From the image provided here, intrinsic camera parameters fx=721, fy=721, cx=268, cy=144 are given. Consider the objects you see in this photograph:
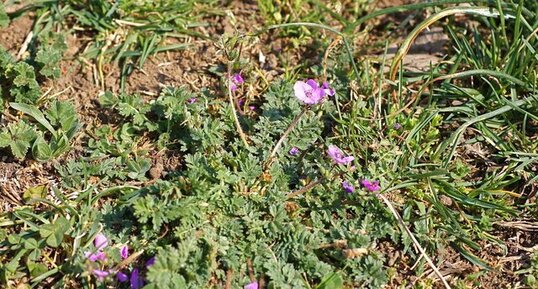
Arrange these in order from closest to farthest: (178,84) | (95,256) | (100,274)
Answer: (100,274), (95,256), (178,84)

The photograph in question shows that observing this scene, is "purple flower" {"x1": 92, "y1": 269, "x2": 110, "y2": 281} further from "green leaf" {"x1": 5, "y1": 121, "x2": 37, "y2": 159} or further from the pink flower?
"green leaf" {"x1": 5, "y1": 121, "x2": 37, "y2": 159}

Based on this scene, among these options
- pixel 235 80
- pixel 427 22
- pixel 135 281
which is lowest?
pixel 135 281

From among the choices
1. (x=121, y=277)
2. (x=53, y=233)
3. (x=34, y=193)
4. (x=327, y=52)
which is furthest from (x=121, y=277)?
(x=327, y=52)

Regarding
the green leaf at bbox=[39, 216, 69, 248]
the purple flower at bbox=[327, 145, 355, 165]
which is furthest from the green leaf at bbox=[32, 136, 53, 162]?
the purple flower at bbox=[327, 145, 355, 165]

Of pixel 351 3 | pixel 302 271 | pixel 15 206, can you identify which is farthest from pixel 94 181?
pixel 351 3

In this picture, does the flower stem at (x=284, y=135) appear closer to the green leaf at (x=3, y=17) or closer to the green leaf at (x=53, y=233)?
the green leaf at (x=53, y=233)

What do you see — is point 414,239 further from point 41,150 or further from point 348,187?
point 41,150
